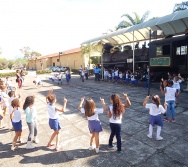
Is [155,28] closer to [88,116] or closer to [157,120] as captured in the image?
[157,120]

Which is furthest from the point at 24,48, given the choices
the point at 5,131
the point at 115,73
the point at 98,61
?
the point at 5,131

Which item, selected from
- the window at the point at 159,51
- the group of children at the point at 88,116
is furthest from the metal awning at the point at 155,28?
the group of children at the point at 88,116

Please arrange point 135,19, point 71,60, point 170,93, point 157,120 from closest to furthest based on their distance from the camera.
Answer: point 157,120 → point 170,93 → point 135,19 → point 71,60

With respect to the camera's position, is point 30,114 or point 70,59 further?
point 70,59

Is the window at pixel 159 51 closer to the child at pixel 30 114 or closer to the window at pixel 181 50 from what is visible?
the window at pixel 181 50

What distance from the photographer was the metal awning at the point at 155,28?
33.7 feet

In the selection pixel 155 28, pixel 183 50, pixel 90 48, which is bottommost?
pixel 183 50

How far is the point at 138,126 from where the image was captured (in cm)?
558

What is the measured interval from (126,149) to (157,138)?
0.98 meters

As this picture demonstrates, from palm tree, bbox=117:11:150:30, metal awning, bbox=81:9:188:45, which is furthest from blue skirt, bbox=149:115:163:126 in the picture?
palm tree, bbox=117:11:150:30

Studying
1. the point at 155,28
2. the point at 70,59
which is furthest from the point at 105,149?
the point at 70,59

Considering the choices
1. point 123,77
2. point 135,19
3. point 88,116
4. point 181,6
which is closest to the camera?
point 88,116

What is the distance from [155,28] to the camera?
1585cm

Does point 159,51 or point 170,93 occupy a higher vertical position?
point 159,51
